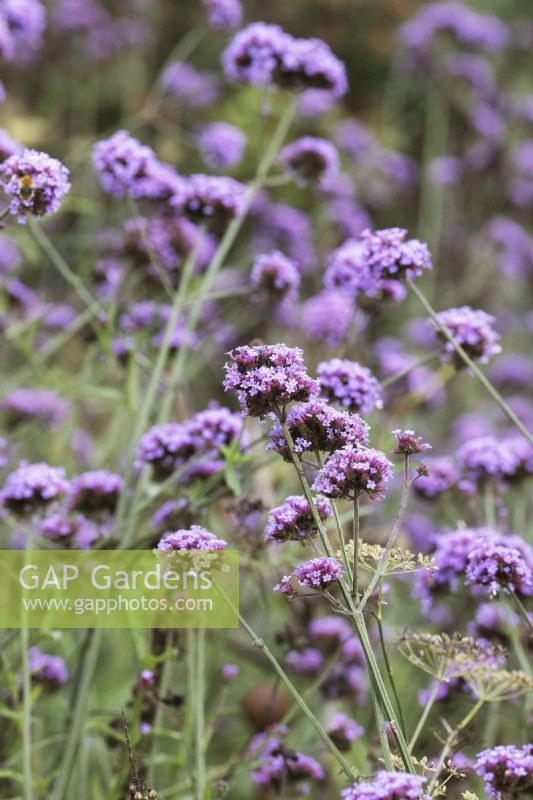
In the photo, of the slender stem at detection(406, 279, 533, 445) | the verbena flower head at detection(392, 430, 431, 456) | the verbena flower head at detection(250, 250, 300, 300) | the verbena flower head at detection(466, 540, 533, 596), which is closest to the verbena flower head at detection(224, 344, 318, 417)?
the verbena flower head at detection(392, 430, 431, 456)

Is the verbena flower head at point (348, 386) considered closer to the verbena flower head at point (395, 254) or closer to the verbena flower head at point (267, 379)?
the verbena flower head at point (395, 254)

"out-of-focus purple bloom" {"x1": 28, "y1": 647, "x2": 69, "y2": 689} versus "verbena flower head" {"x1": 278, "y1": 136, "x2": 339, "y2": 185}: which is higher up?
"verbena flower head" {"x1": 278, "y1": 136, "x2": 339, "y2": 185}

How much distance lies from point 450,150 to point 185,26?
1730 millimetres

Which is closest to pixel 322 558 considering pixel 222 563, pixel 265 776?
pixel 222 563

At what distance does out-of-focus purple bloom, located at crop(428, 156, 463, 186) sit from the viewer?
437 centimetres

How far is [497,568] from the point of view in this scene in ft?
5.06

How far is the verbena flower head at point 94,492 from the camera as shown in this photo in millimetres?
2061

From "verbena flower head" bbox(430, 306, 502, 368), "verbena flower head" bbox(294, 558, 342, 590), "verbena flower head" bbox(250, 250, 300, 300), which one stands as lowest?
"verbena flower head" bbox(294, 558, 342, 590)

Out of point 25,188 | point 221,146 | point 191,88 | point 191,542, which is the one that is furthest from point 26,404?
point 191,88

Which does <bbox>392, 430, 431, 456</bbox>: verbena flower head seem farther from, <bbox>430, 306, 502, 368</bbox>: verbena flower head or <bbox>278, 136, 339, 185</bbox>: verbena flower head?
<bbox>278, 136, 339, 185</bbox>: verbena flower head

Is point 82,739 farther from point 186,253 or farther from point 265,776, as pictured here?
point 186,253

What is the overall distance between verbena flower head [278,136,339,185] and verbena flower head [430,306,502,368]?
0.73 m

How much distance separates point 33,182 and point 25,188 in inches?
0.6

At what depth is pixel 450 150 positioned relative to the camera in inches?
194
